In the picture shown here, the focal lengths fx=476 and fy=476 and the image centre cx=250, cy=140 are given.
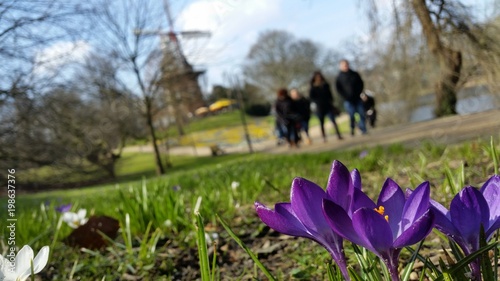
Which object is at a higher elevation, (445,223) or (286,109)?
(286,109)

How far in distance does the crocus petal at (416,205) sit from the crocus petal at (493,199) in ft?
0.35

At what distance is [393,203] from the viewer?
700 millimetres

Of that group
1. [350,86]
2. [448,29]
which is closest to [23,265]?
[350,86]

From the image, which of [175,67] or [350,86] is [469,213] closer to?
[350,86]

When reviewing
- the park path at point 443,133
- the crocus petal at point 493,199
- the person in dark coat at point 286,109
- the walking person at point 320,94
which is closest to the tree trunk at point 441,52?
the park path at point 443,133

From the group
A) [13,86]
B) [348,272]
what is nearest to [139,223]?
[348,272]

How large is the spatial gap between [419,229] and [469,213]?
0.13 m

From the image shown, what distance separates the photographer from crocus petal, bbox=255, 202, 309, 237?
68 centimetres

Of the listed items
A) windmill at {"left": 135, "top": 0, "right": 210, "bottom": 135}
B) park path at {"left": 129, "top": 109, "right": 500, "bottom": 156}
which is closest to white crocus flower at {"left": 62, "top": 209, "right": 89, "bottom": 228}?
park path at {"left": 129, "top": 109, "right": 500, "bottom": 156}

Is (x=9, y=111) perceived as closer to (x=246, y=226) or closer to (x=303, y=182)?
(x=246, y=226)

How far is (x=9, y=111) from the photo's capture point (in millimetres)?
10219

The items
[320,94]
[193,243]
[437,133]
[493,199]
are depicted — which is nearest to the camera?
[493,199]

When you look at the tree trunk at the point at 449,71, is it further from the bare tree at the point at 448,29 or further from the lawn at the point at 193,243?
the lawn at the point at 193,243

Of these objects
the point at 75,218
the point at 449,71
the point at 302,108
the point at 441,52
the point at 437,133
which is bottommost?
the point at 437,133
